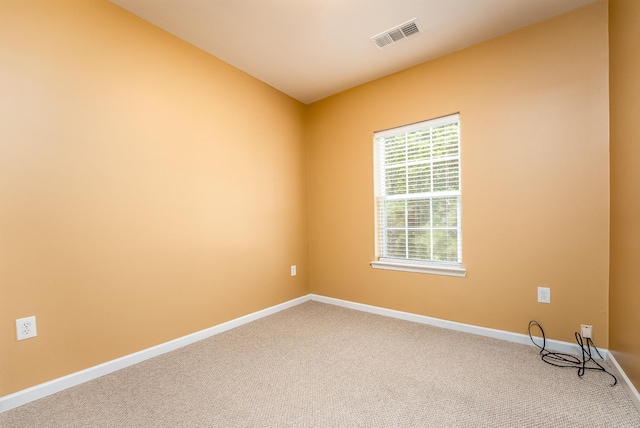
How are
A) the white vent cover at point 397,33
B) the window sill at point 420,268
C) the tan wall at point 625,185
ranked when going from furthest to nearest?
the window sill at point 420,268 → the white vent cover at point 397,33 → the tan wall at point 625,185

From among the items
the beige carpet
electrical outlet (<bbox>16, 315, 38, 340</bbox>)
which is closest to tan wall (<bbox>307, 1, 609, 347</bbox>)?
the beige carpet

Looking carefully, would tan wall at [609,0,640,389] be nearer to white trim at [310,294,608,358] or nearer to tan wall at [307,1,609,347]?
tan wall at [307,1,609,347]

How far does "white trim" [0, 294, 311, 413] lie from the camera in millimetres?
1634

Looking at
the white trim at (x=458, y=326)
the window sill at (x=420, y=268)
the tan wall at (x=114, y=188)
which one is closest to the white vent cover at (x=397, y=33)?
the tan wall at (x=114, y=188)

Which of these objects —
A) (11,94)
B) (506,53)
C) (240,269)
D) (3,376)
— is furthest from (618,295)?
(11,94)

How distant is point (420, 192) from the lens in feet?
9.61

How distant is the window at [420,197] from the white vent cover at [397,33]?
0.80 metres

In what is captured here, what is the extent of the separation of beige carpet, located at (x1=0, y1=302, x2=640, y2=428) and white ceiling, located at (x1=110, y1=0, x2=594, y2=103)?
2563mm

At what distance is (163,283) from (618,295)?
10.5ft

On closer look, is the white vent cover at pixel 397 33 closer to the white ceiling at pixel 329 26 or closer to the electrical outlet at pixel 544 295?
the white ceiling at pixel 329 26

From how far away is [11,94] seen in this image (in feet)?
5.40

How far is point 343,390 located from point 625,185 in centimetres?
211

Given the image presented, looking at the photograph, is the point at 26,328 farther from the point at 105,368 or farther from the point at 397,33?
the point at 397,33

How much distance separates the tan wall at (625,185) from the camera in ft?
5.22
